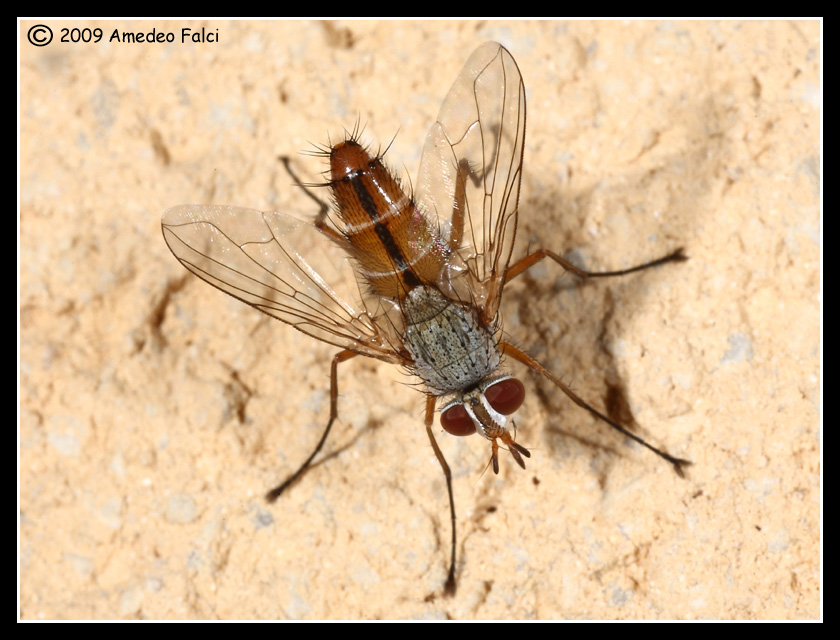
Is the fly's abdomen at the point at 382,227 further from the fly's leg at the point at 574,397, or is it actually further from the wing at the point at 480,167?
the fly's leg at the point at 574,397

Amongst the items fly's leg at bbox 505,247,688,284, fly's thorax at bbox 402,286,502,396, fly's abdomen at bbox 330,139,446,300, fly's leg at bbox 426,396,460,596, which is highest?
fly's abdomen at bbox 330,139,446,300

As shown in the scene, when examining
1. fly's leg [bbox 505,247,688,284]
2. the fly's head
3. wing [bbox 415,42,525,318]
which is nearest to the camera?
the fly's head

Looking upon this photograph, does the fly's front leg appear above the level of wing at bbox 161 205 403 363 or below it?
below

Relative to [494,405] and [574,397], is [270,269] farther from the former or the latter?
[574,397]

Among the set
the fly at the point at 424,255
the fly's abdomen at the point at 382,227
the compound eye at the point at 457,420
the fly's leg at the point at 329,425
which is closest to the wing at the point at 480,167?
the fly at the point at 424,255

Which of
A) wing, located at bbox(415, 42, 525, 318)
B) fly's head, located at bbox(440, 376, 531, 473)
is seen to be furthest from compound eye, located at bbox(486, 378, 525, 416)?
wing, located at bbox(415, 42, 525, 318)

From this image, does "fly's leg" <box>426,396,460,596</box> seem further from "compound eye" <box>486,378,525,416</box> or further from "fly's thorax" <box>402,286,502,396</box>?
"compound eye" <box>486,378,525,416</box>

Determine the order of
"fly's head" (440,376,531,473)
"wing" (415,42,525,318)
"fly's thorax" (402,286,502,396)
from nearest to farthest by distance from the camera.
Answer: "fly's head" (440,376,531,473) → "fly's thorax" (402,286,502,396) → "wing" (415,42,525,318)
